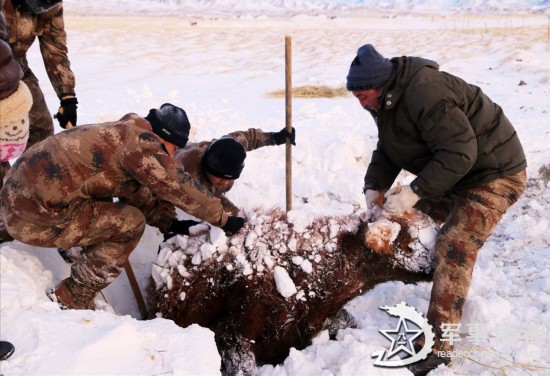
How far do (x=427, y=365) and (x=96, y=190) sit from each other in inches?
91.7

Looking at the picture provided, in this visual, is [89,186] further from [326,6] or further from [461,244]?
[326,6]

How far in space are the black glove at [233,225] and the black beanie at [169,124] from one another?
1.96 ft

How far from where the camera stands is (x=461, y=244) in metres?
2.95

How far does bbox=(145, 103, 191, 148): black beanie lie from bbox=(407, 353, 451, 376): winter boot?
2016 mm

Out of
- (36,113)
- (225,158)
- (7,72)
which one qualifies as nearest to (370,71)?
(225,158)

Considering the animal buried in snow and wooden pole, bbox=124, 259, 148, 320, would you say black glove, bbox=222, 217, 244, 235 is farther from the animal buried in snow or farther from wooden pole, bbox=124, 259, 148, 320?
wooden pole, bbox=124, 259, 148, 320

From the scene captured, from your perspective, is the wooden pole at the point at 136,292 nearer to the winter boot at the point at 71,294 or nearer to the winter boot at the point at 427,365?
the winter boot at the point at 71,294

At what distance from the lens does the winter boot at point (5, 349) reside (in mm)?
1921

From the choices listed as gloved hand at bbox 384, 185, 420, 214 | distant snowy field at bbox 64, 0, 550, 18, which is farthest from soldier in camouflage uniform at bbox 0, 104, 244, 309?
distant snowy field at bbox 64, 0, 550, 18

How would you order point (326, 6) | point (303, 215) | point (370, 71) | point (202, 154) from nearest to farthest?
point (370, 71) < point (303, 215) < point (202, 154) < point (326, 6)

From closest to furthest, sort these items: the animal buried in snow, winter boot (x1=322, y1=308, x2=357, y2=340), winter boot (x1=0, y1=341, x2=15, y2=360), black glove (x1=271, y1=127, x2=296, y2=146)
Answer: winter boot (x1=0, y1=341, x2=15, y2=360) → the animal buried in snow → winter boot (x1=322, y1=308, x2=357, y2=340) → black glove (x1=271, y1=127, x2=296, y2=146)

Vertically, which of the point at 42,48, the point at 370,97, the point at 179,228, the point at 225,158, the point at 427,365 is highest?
the point at 42,48

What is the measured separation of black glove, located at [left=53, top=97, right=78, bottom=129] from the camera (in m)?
3.84

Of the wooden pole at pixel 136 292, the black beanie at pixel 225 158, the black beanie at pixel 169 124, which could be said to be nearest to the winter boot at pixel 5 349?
the wooden pole at pixel 136 292
